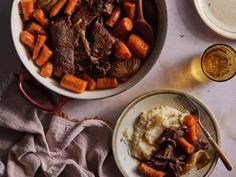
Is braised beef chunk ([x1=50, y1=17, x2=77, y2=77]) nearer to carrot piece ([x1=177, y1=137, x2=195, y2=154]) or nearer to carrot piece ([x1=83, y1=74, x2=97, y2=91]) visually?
carrot piece ([x1=83, y1=74, x2=97, y2=91])

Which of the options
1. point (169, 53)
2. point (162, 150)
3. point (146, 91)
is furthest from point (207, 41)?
point (162, 150)

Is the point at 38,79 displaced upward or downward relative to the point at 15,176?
upward

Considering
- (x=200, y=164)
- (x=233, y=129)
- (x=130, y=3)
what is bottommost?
(x=200, y=164)

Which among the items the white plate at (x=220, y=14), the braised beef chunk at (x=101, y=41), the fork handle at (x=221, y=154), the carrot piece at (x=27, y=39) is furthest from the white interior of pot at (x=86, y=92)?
the fork handle at (x=221, y=154)

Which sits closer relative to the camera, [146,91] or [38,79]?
[38,79]

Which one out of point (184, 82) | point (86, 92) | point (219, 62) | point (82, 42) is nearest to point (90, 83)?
point (86, 92)

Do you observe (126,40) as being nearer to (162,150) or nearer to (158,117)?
(158,117)

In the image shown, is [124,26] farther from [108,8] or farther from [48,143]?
[48,143]

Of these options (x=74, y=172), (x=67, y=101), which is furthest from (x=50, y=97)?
(x=74, y=172)
